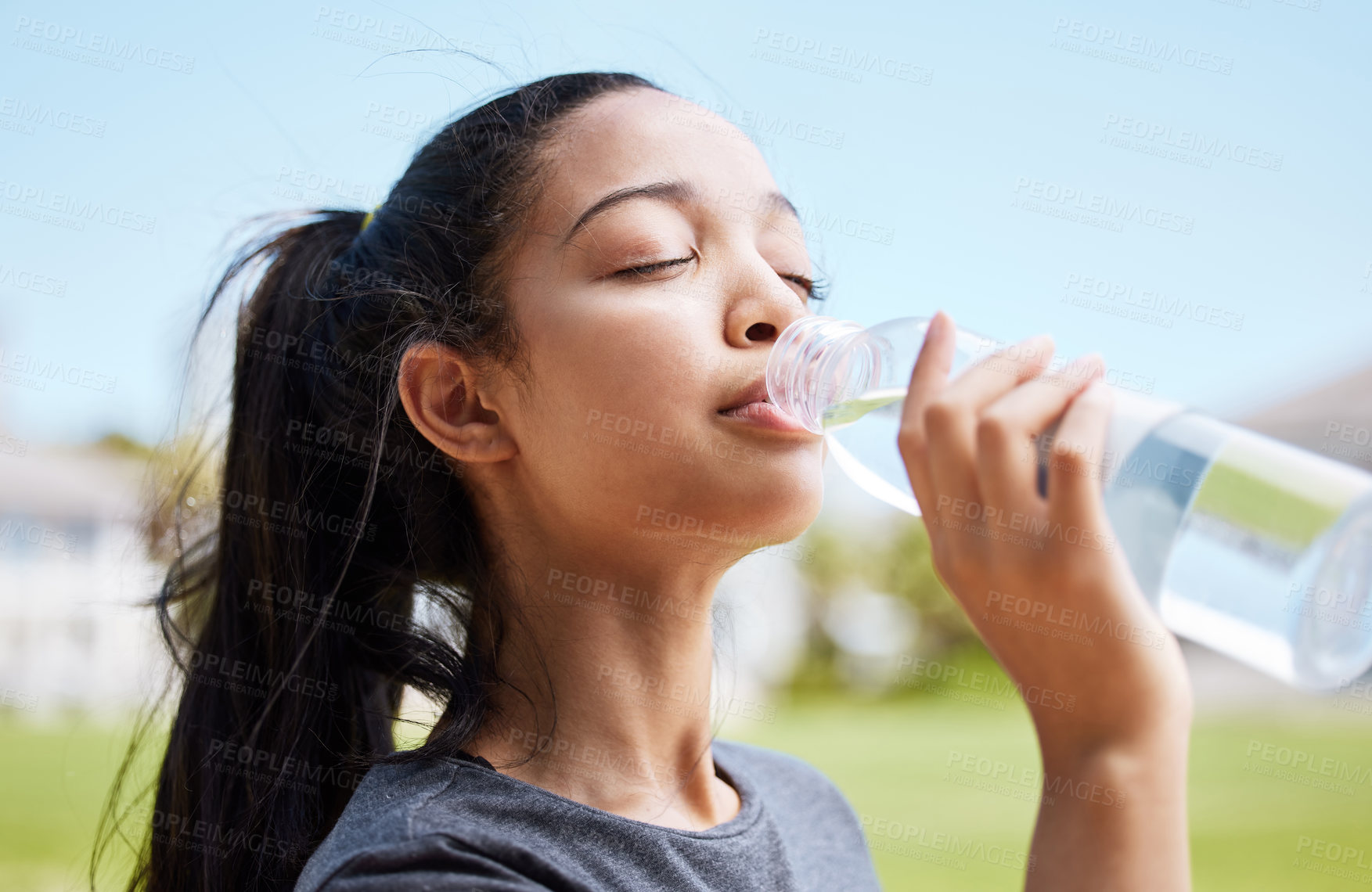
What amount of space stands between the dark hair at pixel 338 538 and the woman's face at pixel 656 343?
3.0 inches

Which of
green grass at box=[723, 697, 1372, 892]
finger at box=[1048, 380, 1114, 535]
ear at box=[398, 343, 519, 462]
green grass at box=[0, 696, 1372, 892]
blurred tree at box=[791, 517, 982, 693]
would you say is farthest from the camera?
blurred tree at box=[791, 517, 982, 693]

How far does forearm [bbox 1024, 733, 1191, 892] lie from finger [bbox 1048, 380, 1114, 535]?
0.19 metres

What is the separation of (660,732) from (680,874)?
186 millimetres

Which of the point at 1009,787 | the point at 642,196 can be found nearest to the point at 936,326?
the point at 642,196

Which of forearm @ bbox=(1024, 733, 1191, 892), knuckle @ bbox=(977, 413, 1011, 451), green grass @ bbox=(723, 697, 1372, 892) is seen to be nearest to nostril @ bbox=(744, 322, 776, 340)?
knuckle @ bbox=(977, 413, 1011, 451)

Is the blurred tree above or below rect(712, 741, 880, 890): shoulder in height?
below

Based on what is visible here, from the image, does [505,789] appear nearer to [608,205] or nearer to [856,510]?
[608,205]

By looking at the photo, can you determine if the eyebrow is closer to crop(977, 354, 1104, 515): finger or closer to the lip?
the lip

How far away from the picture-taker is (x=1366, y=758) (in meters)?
11.3

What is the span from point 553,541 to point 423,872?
39 cm

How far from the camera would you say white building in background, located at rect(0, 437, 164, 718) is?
155cm

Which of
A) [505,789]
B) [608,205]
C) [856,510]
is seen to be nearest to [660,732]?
[505,789]

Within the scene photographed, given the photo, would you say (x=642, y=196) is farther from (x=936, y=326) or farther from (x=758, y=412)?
(x=936, y=326)

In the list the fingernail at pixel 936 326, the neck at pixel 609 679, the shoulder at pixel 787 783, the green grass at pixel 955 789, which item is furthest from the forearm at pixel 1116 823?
the green grass at pixel 955 789
